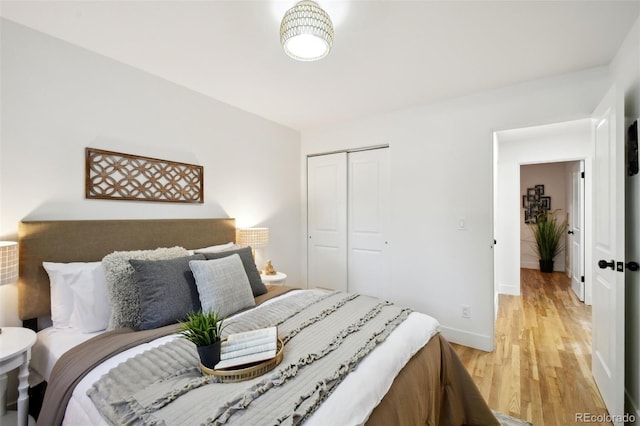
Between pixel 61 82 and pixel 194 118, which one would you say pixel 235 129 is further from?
pixel 61 82

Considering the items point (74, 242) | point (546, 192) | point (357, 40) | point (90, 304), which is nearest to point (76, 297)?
point (90, 304)

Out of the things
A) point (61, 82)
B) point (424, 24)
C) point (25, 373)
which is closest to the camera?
point (25, 373)

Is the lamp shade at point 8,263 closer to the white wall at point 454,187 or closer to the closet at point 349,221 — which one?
the closet at point 349,221

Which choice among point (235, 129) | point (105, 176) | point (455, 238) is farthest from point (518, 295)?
point (105, 176)

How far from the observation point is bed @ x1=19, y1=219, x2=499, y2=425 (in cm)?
101

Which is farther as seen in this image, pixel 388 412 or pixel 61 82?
pixel 61 82

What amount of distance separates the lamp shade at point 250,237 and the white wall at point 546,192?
614 cm

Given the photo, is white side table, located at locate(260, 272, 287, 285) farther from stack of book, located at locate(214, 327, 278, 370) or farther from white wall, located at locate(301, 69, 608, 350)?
stack of book, located at locate(214, 327, 278, 370)

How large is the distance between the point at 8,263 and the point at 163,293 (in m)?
0.79

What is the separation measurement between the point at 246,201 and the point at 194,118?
3.32 feet

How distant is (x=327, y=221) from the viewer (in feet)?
12.9

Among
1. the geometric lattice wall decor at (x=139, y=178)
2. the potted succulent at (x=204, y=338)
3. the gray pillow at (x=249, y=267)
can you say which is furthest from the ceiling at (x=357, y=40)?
the potted succulent at (x=204, y=338)

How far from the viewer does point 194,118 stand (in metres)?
2.76

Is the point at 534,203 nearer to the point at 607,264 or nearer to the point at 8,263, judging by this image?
the point at 607,264
